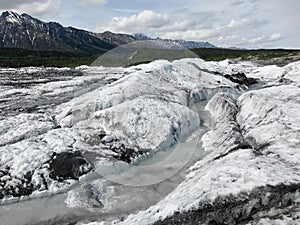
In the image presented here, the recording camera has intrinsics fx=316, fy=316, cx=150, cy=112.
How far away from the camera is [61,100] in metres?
32.1

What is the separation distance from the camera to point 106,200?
13.6 meters

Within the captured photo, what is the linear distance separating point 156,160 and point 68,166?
4.80m

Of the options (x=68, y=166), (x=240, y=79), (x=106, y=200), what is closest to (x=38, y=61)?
(x=240, y=79)

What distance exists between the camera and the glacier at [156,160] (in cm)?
1062

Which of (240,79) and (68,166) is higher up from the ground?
(240,79)

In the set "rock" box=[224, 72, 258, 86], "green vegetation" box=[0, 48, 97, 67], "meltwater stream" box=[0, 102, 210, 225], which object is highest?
"green vegetation" box=[0, 48, 97, 67]

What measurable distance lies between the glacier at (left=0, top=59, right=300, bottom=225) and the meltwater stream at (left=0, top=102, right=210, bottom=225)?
4cm

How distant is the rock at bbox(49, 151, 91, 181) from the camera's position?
50.6 ft

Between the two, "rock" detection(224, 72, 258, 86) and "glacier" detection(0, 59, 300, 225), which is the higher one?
"rock" detection(224, 72, 258, 86)

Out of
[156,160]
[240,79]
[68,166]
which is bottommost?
[156,160]

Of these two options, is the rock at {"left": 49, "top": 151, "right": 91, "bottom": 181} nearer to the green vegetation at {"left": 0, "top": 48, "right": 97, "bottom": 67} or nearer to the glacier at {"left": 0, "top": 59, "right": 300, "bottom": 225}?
the glacier at {"left": 0, "top": 59, "right": 300, "bottom": 225}

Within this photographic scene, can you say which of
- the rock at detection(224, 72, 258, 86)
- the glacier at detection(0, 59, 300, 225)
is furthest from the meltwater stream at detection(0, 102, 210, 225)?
the rock at detection(224, 72, 258, 86)

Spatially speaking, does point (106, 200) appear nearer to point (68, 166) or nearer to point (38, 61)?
point (68, 166)

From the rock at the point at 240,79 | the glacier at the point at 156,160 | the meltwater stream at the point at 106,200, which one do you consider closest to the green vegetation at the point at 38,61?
the rock at the point at 240,79
